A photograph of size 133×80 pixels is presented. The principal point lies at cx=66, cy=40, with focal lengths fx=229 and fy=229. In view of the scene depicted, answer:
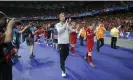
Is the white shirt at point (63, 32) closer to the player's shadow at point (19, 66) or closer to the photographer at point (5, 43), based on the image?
the player's shadow at point (19, 66)

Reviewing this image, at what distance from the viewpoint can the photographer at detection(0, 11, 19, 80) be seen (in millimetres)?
3490

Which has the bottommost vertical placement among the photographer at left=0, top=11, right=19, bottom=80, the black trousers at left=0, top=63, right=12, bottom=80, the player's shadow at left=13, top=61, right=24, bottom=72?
the player's shadow at left=13, top=61, right=24, bottom=72

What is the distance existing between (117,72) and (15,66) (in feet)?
15.0

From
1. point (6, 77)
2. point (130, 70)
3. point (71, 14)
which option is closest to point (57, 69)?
point (130, 70)

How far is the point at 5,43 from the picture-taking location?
11.7ft

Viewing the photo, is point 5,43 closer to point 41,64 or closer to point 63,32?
point 63,32

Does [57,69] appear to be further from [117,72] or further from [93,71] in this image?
[117,72]

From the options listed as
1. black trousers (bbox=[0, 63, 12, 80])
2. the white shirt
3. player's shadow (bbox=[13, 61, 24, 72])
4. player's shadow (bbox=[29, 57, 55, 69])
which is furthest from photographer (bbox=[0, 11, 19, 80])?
player's shadow (bbox=[29, 57, 55, 69])

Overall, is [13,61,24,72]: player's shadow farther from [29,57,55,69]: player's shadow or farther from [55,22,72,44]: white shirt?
[55,22,72,44]: white shirt

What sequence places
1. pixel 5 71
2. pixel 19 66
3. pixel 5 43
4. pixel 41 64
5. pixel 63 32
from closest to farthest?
pixel 5 43 < pixel 5 71 < pixel 63 32 < pixel 19 66 < pixel 41 64

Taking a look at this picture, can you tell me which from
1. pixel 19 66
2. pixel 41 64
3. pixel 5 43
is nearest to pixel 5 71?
pixel 5 43

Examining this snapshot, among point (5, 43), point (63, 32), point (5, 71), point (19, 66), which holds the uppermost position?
point (63, 32)

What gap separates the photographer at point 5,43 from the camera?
3.49 meters

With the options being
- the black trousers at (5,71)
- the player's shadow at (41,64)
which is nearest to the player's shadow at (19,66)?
the player's shadow at (41,64)
